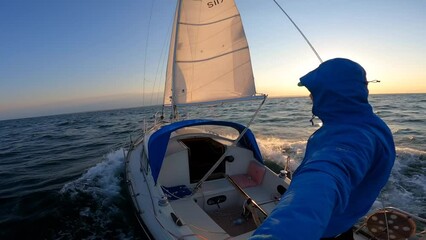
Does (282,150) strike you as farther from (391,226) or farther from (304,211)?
(304,211)

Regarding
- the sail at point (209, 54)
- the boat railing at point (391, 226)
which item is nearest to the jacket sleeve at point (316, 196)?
the boat railing at point (391, 226)

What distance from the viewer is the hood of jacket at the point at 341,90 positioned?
4.36ft

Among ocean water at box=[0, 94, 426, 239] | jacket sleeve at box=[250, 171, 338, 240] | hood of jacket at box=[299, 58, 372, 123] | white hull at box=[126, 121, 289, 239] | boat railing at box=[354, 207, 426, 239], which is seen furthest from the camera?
ocean water at box=[0, 94, 426, 239]

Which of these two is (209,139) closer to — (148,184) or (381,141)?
(148,184)

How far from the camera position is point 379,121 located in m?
1.31

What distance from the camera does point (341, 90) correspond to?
135 centimetres

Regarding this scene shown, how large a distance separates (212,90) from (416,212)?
7014mm

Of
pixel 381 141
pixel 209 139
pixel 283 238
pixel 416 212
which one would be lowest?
pixel 416 212

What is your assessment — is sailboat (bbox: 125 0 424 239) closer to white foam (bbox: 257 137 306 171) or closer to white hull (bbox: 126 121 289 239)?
white hull (bbox: 126 121 289 239)

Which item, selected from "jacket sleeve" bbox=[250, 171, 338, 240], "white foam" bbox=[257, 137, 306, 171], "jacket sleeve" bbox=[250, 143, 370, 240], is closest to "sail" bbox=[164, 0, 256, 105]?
"white foam" bbox=[257, 137, 306, 171]

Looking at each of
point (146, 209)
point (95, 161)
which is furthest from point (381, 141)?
point (95, 161)

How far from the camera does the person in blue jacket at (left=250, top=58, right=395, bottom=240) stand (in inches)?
33.2

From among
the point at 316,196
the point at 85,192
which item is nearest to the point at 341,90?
the point at 316,196

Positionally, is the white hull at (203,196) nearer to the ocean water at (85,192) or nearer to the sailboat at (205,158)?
the sailboat at (205,158)
